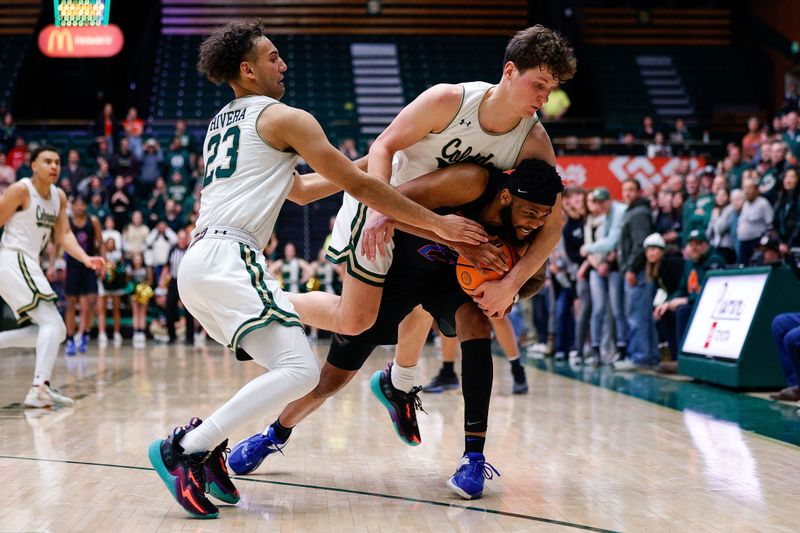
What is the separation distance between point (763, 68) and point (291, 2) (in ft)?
38.0

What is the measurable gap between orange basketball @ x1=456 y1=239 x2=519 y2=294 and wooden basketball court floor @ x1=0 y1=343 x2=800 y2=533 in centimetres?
80

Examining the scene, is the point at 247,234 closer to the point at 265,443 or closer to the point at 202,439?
the point at 202,439

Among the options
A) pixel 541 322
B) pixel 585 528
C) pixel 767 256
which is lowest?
pixel 541 322

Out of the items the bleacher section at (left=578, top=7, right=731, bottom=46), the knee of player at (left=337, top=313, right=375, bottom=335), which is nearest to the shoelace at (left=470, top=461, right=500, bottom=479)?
the knee of player at (left=337, top=313, right=375, bottom=335)

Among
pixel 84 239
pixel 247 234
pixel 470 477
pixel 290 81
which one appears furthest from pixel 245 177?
pixel 290 81

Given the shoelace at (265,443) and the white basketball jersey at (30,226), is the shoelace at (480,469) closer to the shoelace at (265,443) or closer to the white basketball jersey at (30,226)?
the shoelace at (265,443)

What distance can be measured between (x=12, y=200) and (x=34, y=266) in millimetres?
449

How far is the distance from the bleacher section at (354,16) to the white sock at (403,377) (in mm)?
20074

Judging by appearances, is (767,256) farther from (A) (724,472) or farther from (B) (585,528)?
(B) (585,528)

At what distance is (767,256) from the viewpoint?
285 inches

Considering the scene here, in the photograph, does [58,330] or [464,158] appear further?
[58,330]

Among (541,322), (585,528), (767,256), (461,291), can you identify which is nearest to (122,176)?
(541,322)

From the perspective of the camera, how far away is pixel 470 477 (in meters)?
3.34

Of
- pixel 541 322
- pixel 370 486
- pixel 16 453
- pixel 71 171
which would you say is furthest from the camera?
pixel 71 171
